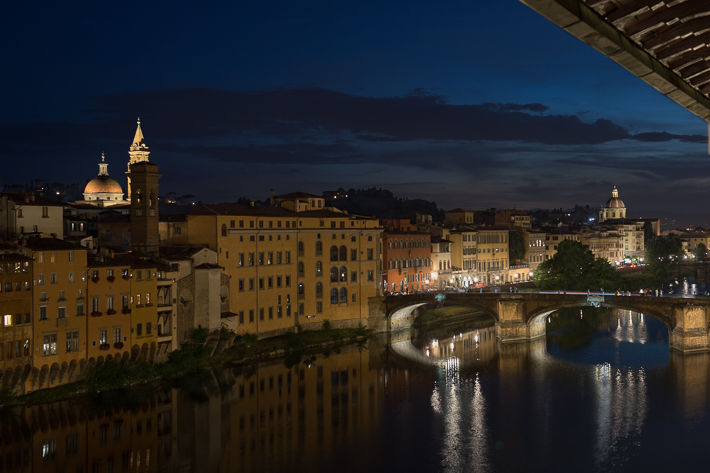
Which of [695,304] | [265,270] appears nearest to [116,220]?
[265,270]

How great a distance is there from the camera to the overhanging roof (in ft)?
9.43

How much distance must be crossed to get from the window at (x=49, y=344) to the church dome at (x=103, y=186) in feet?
127

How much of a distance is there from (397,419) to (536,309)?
55.2ft

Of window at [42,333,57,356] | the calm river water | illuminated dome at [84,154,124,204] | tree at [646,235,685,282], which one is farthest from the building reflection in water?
tree at [646,235,685,282]

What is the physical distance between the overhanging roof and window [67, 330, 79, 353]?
90.1 feet

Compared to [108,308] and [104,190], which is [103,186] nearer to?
[104,190]

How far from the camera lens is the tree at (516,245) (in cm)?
6706

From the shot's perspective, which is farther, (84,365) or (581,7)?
(84,365)

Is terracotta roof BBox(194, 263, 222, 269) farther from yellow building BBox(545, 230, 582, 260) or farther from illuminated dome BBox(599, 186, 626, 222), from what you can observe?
illuminated dome BBox(599, 186, 626, 222)

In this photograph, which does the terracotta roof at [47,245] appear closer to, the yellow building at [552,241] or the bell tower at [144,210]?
the bell tower at [144,210]

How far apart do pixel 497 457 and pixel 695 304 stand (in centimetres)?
1937

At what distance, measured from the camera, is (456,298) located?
4256cm

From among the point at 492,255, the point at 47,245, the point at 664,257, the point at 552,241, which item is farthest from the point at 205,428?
the point at 664,257

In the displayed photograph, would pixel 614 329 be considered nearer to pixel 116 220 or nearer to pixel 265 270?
pixel 265 270
